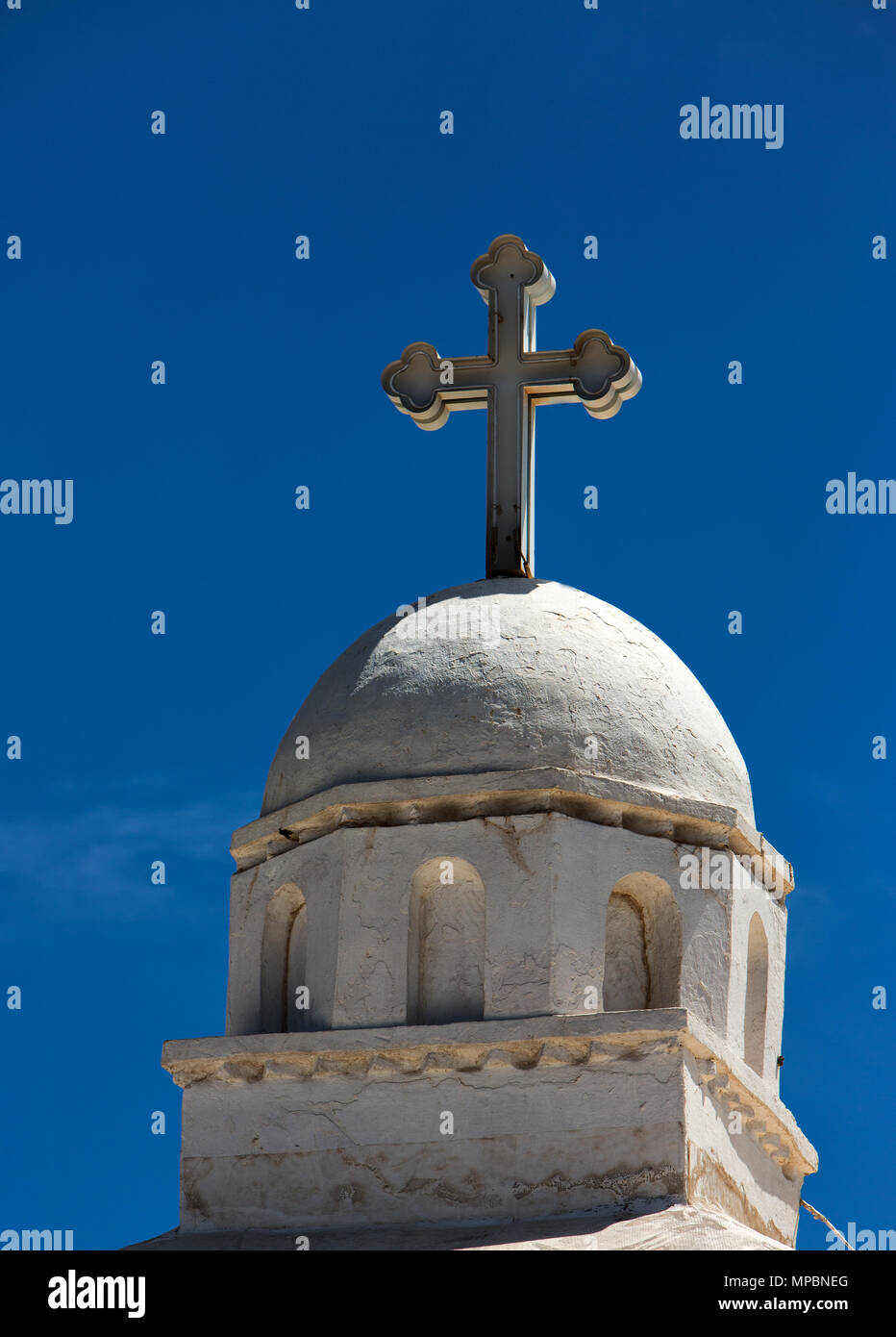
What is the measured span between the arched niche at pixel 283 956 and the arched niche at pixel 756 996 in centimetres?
312

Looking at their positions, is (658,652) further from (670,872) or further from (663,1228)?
(663,1228)

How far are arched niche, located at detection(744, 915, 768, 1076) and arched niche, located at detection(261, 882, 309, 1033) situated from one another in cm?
312

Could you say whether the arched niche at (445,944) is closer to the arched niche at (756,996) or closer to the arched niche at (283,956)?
the arched niche at (283,956)

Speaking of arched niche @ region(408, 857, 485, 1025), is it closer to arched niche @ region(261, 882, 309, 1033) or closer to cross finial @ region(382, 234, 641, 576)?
arched niche @ region(261, 882, 309, 1033)

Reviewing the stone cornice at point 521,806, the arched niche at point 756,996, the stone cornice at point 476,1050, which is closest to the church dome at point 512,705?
the stone cornice at point 521,806

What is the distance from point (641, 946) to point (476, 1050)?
151 cm

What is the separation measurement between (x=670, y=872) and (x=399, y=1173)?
2.65 m

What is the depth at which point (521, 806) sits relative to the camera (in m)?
15.8

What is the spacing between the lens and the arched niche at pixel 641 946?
15.9 metres

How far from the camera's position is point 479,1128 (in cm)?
1520

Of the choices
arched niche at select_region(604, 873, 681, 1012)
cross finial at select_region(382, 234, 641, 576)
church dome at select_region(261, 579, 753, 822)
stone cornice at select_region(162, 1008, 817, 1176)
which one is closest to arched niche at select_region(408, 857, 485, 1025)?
stone cornice at select_region(162, 1008, 817, 1176)

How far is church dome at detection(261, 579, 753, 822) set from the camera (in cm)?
1619

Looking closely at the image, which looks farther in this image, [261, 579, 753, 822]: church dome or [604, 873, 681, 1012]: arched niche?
[261, 579, 753, 822]: church dome
